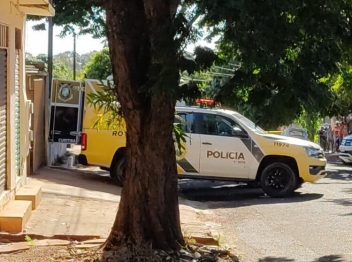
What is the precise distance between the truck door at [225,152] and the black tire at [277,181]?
1.34ft

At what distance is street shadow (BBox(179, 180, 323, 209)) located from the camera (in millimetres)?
13727

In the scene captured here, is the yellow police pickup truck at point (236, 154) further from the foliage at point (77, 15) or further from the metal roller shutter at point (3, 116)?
the foliage at point (77, 15)

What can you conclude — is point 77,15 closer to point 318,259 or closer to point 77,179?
point 77,179

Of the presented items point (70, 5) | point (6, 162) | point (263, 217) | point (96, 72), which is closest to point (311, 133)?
point (96, 72)

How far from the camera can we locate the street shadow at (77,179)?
1377cm

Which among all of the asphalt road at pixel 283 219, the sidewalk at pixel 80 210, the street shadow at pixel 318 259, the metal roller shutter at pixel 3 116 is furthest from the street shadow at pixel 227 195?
the street shadow at pixel 318 259

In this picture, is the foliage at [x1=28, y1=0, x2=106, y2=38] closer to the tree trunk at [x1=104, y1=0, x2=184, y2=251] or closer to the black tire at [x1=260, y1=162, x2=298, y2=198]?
A: the black tire at [x1=260, y1=162, x2=298, y2=198]

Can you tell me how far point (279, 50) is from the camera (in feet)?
21.3

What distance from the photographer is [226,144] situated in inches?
571

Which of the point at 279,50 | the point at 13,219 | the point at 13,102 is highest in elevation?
the point at 279,50

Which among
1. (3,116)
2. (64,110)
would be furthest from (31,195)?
(64,110)

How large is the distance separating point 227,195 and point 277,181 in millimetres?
1193

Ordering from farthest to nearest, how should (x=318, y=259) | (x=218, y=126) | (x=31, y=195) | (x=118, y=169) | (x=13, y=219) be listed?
(x=118, y=169) < (x=218, y=126) < (x=31, y=195) < (x=13, y=219) < (x=318, y=259)

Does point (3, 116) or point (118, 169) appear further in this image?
point (118, 169)
